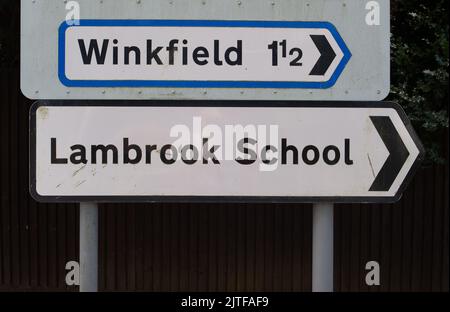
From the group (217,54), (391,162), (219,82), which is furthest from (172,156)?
(391,162)

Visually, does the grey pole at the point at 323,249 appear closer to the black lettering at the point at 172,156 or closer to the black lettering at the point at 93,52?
the black lettering at the point at 172,156

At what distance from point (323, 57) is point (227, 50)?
41cm

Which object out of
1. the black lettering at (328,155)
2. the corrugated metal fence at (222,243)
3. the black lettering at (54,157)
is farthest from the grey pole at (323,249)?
the corrugated metal fence at (222,243)

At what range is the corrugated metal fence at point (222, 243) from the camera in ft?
19.2

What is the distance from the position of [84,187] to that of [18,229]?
4004 millimetres

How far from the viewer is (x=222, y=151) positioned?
7.44 feet

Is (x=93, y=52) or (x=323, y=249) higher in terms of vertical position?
(x=93, y=52)

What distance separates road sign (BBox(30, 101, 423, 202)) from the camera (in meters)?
2.24

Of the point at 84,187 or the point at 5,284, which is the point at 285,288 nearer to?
the point at 5,284

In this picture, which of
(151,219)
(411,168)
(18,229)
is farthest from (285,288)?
(411,168)

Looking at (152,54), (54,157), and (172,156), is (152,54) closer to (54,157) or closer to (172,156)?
(172,156)

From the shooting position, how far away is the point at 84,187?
2246mm

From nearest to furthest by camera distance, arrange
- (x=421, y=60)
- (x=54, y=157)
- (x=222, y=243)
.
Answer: (x=54, y=157)
(x=421, y=60)
(x=222, y=243)

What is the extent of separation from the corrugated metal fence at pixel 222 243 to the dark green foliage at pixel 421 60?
1.33 meters
